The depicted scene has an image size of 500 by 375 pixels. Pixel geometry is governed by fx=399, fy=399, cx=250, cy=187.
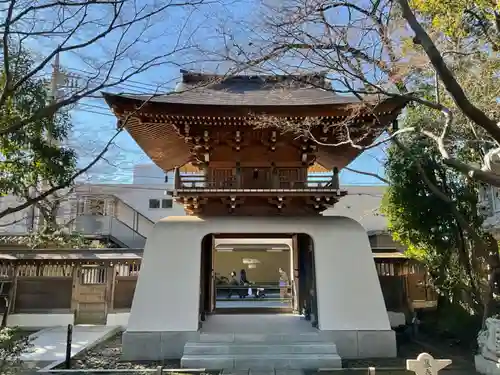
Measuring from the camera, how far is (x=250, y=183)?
364 inches

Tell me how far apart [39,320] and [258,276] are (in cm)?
1180

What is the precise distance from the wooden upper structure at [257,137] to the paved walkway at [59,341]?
154 inches

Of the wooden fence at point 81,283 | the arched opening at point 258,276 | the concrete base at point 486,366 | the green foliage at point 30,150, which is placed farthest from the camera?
the wooden fence at point 81,283

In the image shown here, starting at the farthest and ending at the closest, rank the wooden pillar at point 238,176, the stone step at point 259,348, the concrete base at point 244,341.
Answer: the wooden pillar at point 238,176
the concrete base at point 244,341
the stone step at point 259,348

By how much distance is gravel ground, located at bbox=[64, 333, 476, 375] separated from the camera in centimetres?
723

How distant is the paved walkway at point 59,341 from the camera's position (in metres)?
7.83

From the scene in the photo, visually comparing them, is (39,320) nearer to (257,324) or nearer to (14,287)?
(14,287)

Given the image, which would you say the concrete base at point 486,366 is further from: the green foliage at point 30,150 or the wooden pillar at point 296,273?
Result: the green foliage at point 30,150

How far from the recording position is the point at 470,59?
766 centimetres


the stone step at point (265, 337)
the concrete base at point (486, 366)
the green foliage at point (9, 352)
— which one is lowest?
the concrete base at point (486, 366)

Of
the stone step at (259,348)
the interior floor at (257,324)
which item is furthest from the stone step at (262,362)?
the interior floor at (257,324)

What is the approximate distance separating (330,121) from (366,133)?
2.66 ft

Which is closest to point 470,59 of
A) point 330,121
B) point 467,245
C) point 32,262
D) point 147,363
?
point 330,121

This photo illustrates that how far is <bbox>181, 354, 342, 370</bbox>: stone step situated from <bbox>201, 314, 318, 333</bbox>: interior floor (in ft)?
3.31
